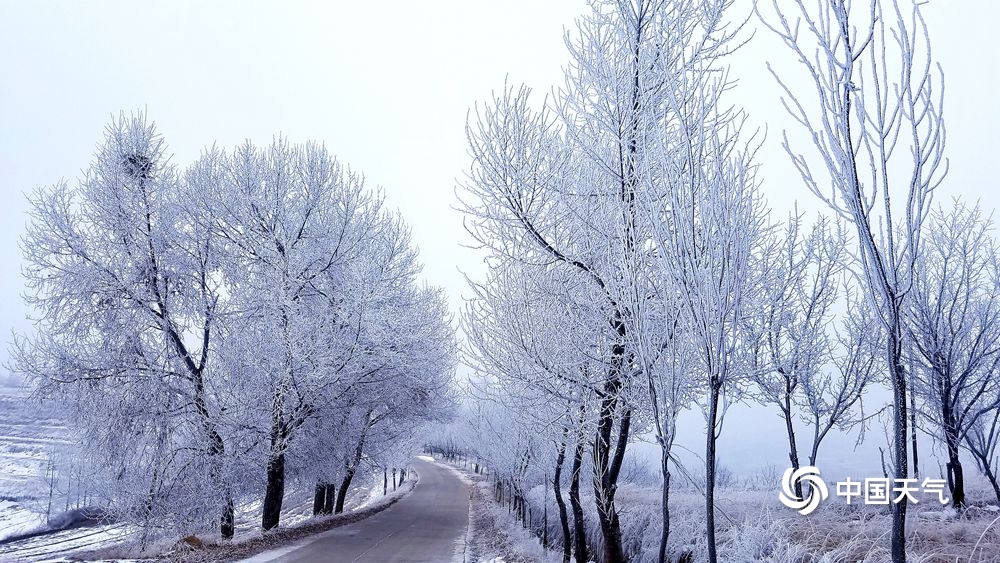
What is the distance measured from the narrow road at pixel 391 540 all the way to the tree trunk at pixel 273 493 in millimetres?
1257

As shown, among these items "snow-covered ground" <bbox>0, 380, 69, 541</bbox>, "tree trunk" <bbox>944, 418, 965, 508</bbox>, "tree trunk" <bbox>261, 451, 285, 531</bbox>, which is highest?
"tree trunk" <bbox>944, 418, 965, 508</bbox>

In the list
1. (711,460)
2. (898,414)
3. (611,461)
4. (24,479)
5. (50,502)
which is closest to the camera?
(898,414)

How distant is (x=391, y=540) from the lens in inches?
575

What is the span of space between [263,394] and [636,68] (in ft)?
35.9

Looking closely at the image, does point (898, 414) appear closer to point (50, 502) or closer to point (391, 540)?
point (391, 540)

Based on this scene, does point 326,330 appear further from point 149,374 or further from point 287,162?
point 287,162

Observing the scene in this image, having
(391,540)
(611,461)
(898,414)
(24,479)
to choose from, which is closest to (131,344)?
(391,540)

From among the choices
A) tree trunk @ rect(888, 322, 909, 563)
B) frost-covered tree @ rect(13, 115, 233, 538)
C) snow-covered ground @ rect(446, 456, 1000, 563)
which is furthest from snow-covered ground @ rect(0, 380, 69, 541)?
tree trunk @ rect(888, 322, 909, 563)

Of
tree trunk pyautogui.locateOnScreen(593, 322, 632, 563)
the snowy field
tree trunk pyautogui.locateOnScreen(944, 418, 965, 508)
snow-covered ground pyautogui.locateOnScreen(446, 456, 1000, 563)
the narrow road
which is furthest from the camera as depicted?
the snowy field

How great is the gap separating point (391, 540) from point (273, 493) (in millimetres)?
3239

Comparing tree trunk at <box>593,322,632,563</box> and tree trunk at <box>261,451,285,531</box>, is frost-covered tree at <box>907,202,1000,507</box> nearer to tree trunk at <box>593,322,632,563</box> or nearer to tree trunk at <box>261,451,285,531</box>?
tree trunk at <box>593,322,632,563</box>

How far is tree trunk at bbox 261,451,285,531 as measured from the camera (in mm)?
14320

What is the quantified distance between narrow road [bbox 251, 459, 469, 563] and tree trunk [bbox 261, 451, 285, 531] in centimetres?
126

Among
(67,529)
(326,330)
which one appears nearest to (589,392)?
(326,330)
